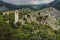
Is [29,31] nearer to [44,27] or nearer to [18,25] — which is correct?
[18,25]

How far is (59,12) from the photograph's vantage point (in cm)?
4409

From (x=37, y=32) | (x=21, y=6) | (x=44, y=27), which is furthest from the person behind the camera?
(x=21, y=6)

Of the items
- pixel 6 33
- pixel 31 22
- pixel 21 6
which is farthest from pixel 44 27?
pixel 21 6

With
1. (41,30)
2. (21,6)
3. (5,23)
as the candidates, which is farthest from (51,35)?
(21,6)

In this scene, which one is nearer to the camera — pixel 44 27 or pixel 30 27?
pixel 30 27

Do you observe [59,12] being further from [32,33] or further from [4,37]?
[4,37]

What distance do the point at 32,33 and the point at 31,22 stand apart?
3.98 metres

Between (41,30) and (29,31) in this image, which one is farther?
(41,30)

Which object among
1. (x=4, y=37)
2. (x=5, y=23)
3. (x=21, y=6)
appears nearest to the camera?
(x=4, y=37)

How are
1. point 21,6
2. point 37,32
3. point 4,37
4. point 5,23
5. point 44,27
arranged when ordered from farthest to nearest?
point 21,6
point 44,27
point 37,32
point 5,23
point 4,37

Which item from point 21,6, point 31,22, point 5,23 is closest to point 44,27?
point 31,22

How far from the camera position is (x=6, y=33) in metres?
18.6

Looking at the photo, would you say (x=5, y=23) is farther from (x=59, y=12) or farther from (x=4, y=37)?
(x=59, y=12)

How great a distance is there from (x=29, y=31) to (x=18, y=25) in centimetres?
127
